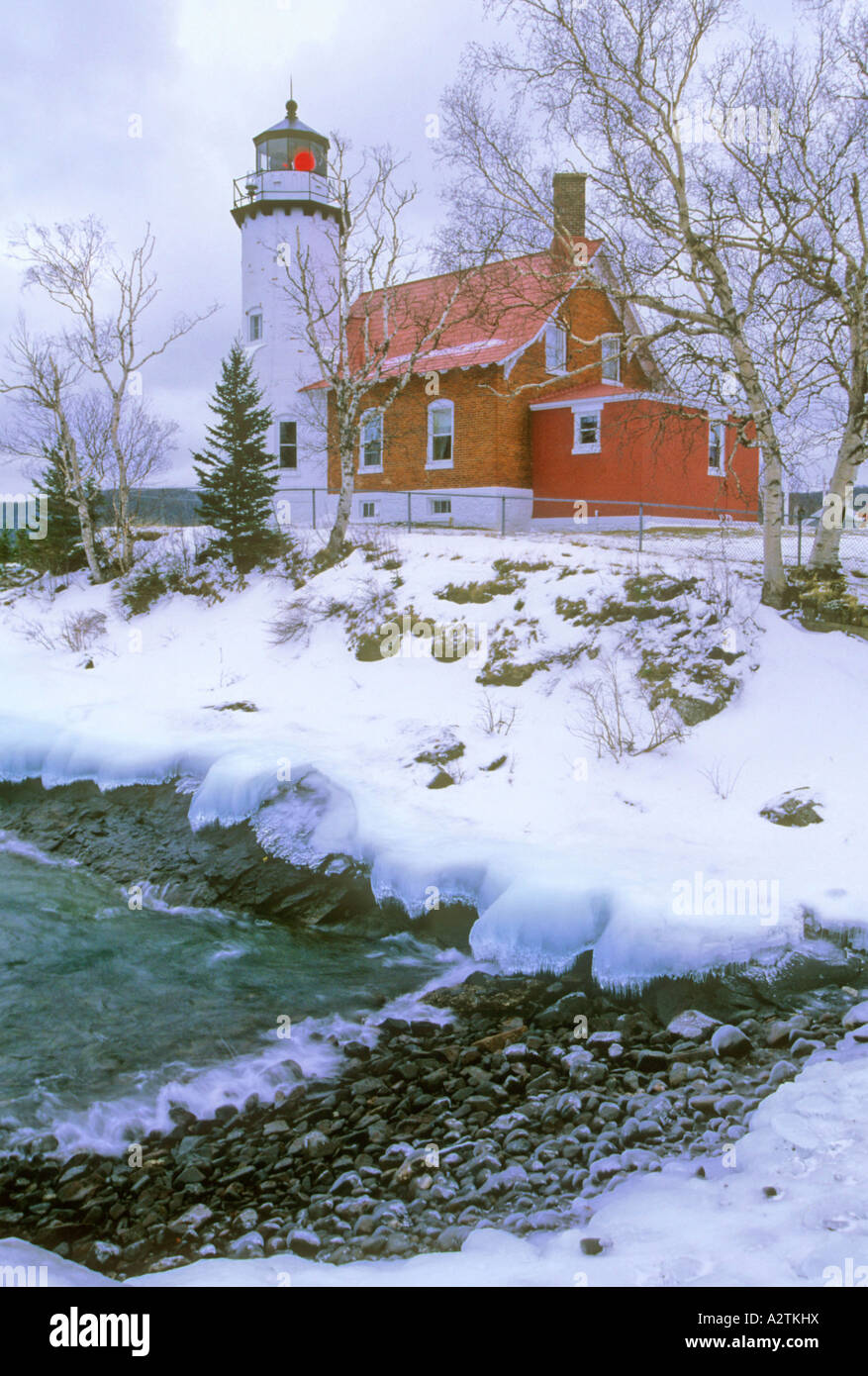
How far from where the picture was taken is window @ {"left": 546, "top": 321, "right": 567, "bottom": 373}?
78.5 feet

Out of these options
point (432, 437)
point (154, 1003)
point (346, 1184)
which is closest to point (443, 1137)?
point (346, 1184)

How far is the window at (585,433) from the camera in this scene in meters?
22.4

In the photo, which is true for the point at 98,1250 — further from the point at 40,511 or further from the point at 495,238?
the point at 40,511

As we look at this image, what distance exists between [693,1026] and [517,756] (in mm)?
4869

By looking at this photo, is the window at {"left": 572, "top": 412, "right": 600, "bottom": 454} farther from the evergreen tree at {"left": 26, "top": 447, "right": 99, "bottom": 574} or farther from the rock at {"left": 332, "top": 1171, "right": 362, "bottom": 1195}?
the rock at {"left": 332, "top": 1171, "right": 362, "bottom": 1195}

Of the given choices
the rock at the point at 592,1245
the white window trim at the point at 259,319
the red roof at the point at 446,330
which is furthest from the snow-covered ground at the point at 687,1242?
the white window trim at the point at 259,319

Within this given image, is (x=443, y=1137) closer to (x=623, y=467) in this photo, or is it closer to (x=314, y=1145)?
(x=314, y=1145)

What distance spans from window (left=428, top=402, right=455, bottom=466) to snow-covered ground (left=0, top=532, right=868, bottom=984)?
280 inches

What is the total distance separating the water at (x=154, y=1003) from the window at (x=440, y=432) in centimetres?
1671

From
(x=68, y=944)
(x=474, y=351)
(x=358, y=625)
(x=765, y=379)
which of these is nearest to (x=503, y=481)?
(x=474, y=351)

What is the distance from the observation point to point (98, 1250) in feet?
15.6

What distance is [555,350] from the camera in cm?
2422

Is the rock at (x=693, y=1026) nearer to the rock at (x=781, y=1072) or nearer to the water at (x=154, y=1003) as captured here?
the rock at (x=781, y=1072)

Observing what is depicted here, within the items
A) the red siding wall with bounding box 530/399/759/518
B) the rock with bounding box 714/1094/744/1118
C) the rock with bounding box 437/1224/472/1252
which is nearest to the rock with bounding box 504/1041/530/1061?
the rock with bounding box 714/1094/744/1118
